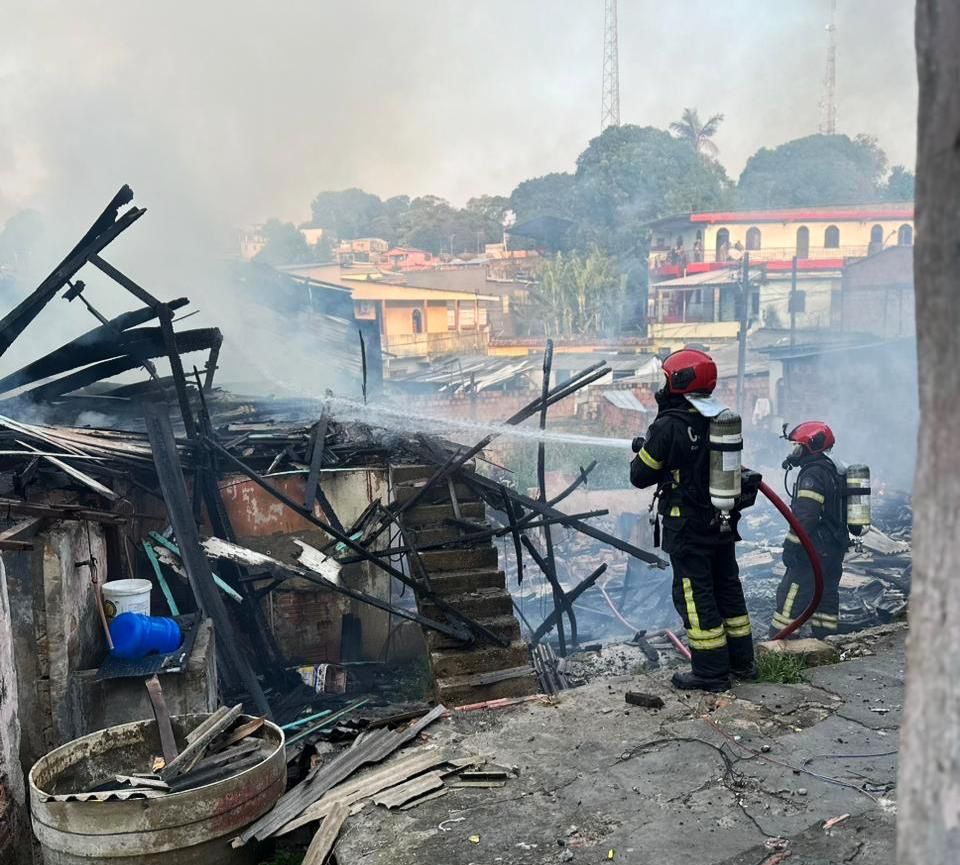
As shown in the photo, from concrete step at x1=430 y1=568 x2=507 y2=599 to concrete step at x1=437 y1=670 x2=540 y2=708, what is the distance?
38.1 inches

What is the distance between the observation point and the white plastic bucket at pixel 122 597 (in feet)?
19.0

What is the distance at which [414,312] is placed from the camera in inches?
1436

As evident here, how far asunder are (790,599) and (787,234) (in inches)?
1546

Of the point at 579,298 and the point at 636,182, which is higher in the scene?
the point at 636,182

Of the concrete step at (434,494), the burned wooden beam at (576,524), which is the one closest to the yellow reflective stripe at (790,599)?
the burned wooden beam at (576,524)

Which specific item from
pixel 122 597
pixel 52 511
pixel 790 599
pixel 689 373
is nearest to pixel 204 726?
pixel 52 511

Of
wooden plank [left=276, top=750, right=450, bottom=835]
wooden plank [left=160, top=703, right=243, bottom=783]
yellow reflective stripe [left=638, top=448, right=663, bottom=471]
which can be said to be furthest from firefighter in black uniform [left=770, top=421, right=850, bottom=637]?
wooden plank [left=160, top=703, right=243, bottom=783]

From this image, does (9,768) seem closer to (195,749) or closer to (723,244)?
(195,749)

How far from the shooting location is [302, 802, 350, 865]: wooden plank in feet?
10.8

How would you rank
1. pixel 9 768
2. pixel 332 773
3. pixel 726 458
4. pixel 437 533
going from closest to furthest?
Answer: pixel 332 773 < pixel 9 768 < pixel 726 458 < pixel 437 533

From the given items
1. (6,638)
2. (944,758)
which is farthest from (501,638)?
(944,758)

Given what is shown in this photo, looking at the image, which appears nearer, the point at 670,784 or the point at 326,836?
the point at 326,836

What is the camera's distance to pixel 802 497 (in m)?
7.16

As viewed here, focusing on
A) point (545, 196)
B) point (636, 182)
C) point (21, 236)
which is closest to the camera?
point (21, 236)
